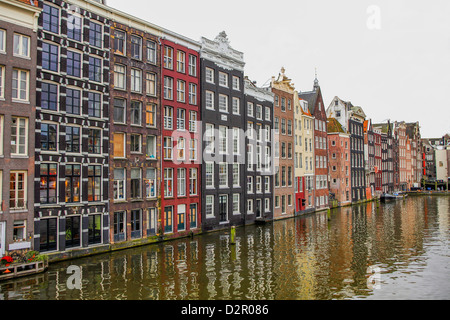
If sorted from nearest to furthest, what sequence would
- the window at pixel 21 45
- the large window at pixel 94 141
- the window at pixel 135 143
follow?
the window at pixel 21 45 < the large window at pixel 94 141 < the window at pixel 135 143

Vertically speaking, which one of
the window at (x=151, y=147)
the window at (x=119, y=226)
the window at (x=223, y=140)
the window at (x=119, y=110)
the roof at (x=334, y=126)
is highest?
the roof at (x=334, y=126)

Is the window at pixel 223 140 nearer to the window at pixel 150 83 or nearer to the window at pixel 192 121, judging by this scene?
the window at pixel 192 121

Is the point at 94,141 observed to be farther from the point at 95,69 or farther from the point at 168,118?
the point at 168,118

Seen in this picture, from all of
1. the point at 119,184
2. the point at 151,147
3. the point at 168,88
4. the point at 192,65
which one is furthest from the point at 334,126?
the point at 119,184

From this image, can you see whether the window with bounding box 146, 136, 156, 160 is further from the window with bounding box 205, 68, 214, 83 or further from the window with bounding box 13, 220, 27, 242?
the window with bounding box 13, 220, 27, 242

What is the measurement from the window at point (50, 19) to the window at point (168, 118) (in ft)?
42.8

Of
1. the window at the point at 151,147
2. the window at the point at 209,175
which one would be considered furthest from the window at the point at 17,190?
the window at the point at 209,175

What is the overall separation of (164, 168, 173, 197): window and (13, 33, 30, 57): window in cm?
1676

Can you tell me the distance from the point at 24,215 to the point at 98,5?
60.9 feet

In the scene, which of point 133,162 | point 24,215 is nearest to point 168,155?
point 133,162

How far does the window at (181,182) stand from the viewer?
40375 millimetres

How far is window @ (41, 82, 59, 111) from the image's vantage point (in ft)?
94.4

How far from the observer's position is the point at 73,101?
101 feet

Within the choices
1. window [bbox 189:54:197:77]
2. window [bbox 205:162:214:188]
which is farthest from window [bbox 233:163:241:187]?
window [bbox 189:54:197:77]
